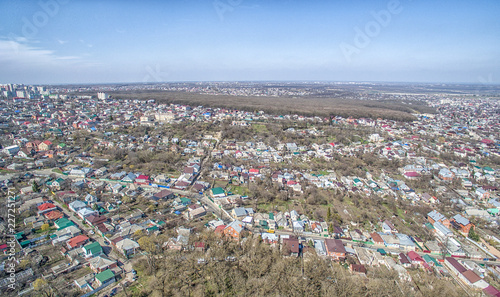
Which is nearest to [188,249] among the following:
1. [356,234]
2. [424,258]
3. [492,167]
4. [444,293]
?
[356,234]

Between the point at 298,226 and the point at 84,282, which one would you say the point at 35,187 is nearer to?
the point at 84,282

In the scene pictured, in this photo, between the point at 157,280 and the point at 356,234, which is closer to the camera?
the point at 157,280

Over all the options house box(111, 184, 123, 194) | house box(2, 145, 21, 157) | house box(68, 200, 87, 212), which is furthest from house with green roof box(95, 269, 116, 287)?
house box(2, 145, 21, 157)

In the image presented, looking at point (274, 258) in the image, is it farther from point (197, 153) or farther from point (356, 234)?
point (197, 153)

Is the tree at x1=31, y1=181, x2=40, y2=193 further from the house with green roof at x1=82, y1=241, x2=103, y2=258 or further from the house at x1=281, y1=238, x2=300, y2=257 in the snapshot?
the house at x1=281, y1=238, x2=300, y2=257

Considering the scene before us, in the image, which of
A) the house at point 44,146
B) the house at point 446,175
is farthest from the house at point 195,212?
the house at point 446,175
